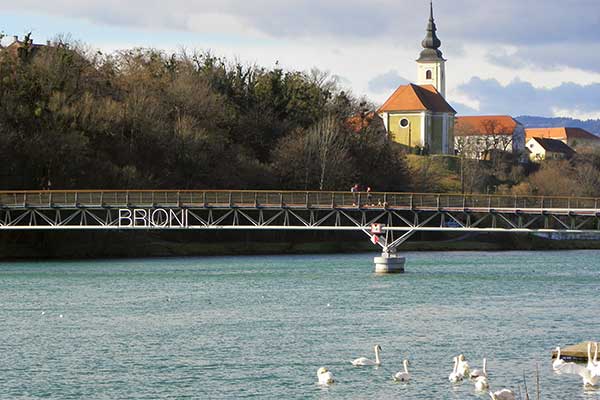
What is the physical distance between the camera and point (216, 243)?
115 meters

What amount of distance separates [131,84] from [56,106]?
62.4ft

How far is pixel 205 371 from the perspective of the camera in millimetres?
41375

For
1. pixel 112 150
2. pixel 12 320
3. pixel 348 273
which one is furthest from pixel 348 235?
pixel 12 320

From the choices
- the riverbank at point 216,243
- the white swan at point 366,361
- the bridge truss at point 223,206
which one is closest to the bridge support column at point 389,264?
the bridge truss at point 223,206

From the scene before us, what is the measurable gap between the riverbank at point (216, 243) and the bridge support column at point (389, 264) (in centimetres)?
3071

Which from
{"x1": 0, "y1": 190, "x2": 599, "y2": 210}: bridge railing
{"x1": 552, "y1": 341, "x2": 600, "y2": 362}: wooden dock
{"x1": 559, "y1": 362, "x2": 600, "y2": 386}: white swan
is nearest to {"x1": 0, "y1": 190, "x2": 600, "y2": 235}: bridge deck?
{"x1": 0, "y1": 190, "x2": 599, "y2": 210}: bridge railing

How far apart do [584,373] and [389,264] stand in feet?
150

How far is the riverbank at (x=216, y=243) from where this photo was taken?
104188 mm

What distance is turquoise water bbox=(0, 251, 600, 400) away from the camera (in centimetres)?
3894

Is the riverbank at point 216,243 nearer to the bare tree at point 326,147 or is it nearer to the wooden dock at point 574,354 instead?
the bare tree at point 326,147

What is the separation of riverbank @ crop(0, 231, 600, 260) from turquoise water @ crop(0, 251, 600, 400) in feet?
53.0

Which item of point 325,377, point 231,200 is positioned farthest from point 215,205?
point 325,377

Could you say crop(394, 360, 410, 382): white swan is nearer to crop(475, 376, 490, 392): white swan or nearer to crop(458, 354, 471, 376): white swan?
crop(458, 354, 471, 376): white swan

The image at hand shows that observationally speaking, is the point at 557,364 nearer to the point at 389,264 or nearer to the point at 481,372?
the point at 481,372
